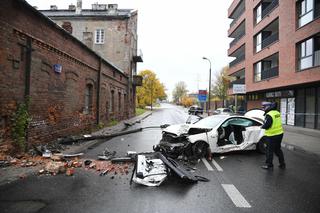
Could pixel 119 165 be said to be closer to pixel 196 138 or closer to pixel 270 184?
pixel 196 138

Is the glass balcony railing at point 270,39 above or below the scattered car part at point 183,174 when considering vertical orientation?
above

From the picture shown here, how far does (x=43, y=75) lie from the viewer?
30.6ft

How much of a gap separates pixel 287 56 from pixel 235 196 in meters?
19.2

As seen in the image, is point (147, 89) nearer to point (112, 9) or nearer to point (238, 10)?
point (112, 9)

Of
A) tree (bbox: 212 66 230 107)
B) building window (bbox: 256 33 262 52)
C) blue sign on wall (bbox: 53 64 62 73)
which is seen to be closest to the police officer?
blue sign on wall (bbox: 53 64 62 73)

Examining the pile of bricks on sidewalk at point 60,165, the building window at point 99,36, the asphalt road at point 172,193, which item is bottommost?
the asphalt road at point 172,193

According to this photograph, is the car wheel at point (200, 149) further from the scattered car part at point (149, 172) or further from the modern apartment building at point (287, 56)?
the modern apartment building at point (287, 56)

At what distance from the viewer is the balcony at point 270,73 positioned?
2224 centimetres

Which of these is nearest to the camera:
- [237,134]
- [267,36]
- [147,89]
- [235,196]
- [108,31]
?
[235,196]

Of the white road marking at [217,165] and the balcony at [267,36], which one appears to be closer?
the white road marking at [217,165]

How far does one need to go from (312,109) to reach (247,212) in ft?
60.4

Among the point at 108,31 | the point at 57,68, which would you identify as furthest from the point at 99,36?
the point at 57,68

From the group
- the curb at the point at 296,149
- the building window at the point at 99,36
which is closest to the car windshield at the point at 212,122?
the curb at the point at 296,149

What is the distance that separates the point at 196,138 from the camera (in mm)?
7477
